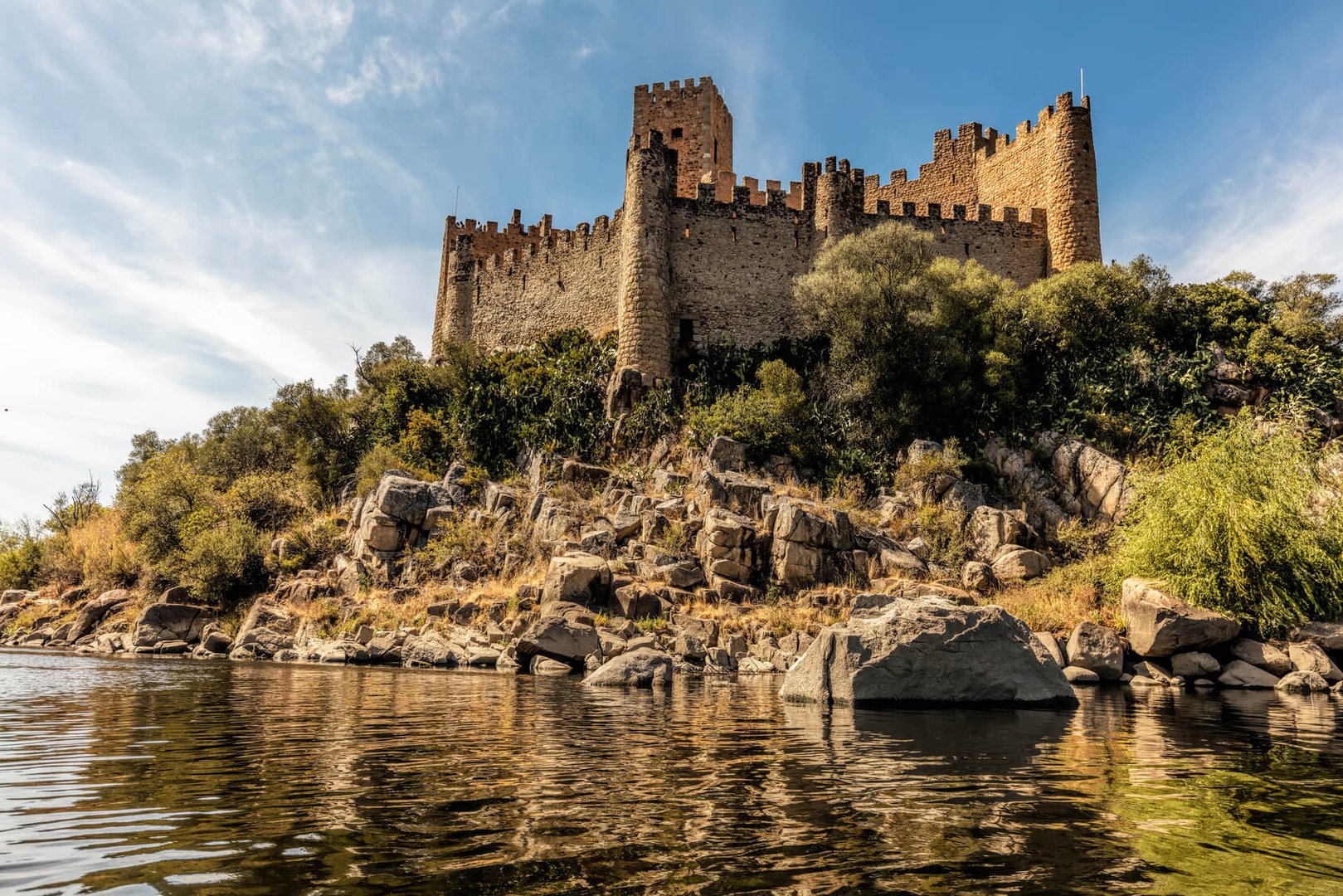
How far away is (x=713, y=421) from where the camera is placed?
28.7 metres

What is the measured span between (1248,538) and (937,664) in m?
10.1

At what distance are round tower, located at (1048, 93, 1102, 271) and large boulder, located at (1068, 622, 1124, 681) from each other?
883 inches

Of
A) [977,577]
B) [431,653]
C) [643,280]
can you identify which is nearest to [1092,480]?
[977,577]

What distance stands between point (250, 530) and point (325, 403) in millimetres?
8532

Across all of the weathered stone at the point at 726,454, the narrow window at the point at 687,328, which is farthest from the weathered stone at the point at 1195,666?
the narrow window at the point at 687,328

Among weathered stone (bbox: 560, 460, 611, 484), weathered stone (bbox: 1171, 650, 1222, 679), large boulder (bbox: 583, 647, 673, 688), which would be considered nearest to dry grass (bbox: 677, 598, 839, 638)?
large boulder (bbox: 583, 647, 673, 688)

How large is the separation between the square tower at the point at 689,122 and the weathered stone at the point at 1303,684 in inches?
1431

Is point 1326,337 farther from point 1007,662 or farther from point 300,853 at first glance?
point 300,853

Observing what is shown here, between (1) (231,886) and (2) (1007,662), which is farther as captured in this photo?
(2) (1007,662)

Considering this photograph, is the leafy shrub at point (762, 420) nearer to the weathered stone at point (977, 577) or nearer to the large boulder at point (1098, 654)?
the weathered stone at point (977, 577)

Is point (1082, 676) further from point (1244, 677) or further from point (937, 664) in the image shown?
point (937, 664)

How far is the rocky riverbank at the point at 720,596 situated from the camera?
12781 millimetres

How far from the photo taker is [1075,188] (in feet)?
115

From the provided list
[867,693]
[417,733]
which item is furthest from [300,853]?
[867,693]
